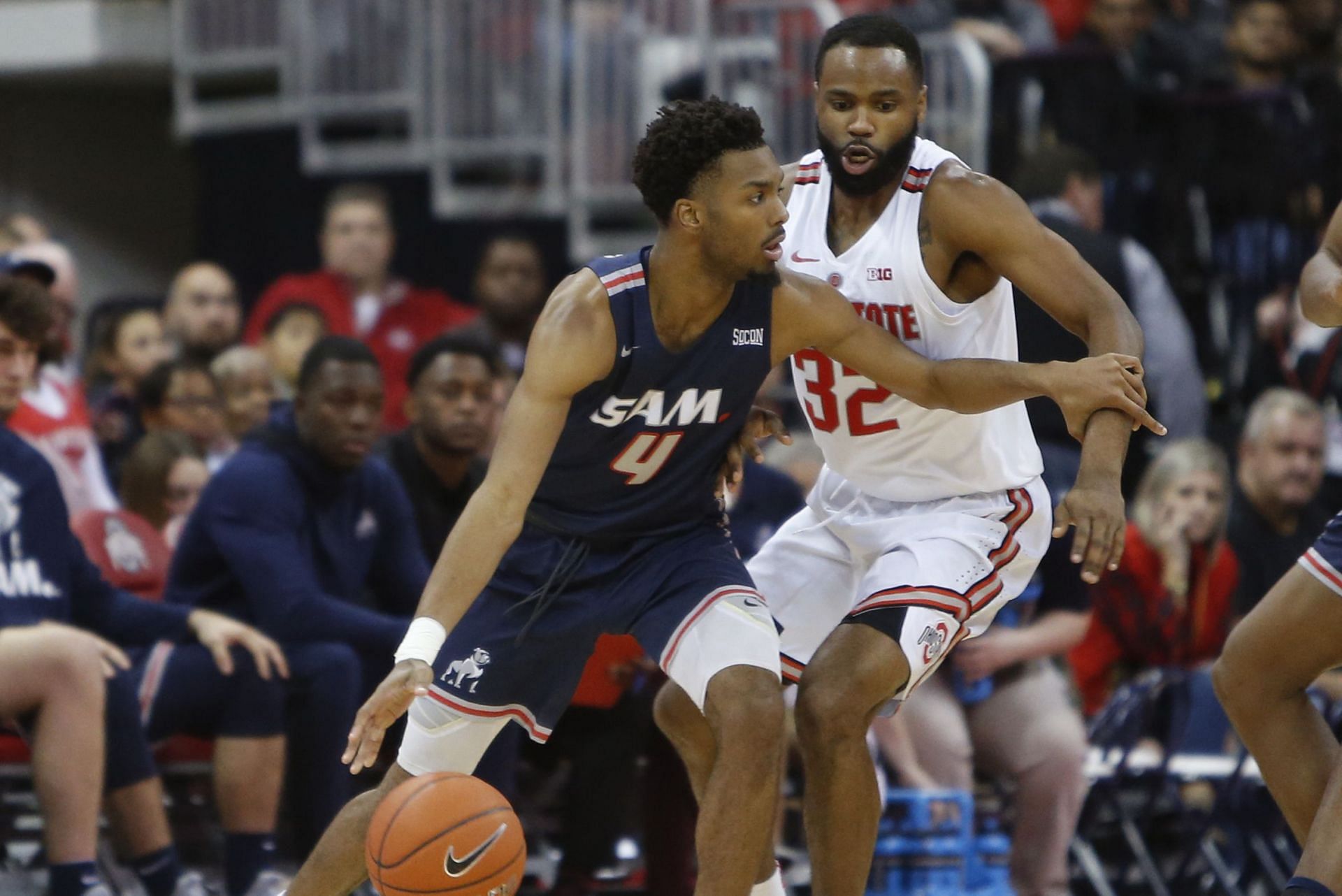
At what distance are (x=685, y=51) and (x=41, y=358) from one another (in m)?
4.28

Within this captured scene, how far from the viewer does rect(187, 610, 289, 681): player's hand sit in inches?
246

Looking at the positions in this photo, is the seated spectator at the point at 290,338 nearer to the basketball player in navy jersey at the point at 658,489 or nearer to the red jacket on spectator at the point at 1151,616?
the red jacket on spectator at the point at 1151,616

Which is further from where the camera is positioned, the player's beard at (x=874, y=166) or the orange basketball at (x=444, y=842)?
the player's beard at (x=874, y=166)

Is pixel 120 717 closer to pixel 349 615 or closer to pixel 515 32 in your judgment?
pixel 349 615

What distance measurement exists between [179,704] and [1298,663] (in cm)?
340

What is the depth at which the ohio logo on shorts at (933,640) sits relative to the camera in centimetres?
487

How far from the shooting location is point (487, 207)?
11.2m

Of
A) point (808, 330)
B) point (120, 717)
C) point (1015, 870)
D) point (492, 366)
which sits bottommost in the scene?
point (1015, 870)

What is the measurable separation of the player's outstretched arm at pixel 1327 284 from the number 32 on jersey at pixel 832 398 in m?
1.04

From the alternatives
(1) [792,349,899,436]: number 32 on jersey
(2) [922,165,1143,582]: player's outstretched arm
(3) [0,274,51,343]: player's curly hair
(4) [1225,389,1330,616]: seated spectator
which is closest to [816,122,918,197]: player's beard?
(2) [922,165,1143,582]: player's outstretched arm

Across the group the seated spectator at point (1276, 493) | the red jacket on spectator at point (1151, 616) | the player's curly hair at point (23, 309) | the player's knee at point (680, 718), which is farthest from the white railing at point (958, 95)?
the player's knee at point (680, 718)

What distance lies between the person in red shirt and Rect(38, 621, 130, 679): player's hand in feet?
11.9

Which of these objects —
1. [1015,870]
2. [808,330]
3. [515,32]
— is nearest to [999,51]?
[515,32]

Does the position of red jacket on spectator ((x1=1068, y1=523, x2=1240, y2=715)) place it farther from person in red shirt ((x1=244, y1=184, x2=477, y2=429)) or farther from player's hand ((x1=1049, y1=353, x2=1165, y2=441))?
person in red shirt ((x1=244, y1=184, x2=477, y2=429))
